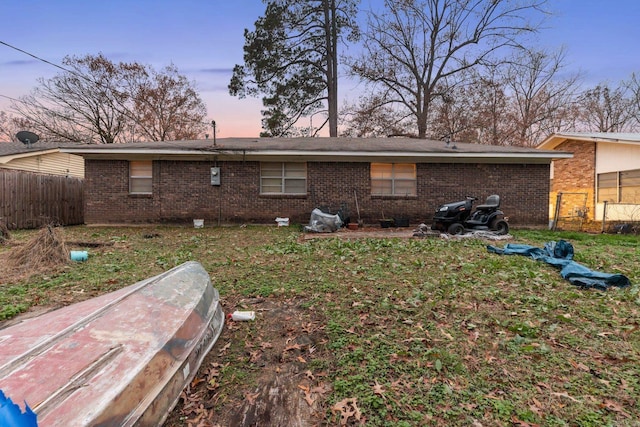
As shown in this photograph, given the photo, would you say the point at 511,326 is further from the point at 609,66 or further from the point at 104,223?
the point at 609,66

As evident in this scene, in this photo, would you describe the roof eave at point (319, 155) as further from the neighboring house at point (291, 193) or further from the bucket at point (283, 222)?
the bucket at point (283, 222)

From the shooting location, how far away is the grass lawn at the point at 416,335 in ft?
6.86

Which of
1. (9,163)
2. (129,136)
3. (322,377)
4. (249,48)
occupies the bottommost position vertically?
(322,377)

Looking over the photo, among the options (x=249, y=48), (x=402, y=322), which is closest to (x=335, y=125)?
(x=249, y=48)

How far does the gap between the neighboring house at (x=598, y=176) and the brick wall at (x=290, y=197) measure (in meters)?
1.51

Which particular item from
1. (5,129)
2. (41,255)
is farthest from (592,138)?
(5,129)

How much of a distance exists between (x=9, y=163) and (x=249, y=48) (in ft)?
43.7

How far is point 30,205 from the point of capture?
1130cm

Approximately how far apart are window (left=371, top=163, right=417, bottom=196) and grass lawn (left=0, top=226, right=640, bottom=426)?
5.89 m

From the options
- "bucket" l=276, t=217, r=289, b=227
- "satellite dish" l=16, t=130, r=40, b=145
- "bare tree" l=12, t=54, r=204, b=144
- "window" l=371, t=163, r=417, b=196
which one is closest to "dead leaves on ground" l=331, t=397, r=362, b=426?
"bucket" l=276, t=217, r=289, b=227

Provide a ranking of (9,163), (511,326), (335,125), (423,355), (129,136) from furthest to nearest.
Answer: (129,136) < (335,125) < (9,163) < (511,326) < (423,355)

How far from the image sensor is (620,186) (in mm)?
12969

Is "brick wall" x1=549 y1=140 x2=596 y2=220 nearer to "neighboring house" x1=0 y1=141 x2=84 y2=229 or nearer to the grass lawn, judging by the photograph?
the grass lawn

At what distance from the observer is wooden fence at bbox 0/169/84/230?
35.0 ft
